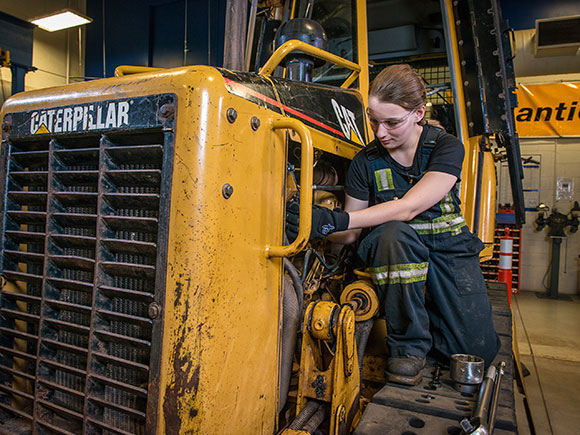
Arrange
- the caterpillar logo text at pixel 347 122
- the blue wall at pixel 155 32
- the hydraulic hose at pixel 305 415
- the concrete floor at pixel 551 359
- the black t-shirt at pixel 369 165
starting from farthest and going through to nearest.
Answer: the blue wall at pixel 155 32 → the concrete floor at pixel 551 359 → the caterpillar logo text at pixel 347 122 → the black t-shirt at pixel 369 165 → the hydraulic hose at pixel 305 415

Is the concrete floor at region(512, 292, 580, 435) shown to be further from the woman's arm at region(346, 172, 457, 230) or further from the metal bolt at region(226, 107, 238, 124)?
the metal bolt at region(226, 107, 238, 124)

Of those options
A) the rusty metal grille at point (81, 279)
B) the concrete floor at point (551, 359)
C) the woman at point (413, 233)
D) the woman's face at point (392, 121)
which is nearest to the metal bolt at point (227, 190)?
the rusty metal grille at point (81, 279)

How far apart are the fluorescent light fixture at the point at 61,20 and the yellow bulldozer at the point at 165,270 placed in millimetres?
7499

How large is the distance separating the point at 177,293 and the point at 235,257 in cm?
19

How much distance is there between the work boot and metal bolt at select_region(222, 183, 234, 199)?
3.14 feet

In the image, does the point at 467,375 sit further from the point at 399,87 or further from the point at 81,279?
the point at 81,279

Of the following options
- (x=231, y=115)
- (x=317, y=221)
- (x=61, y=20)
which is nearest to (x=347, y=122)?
(x=317, y=221)

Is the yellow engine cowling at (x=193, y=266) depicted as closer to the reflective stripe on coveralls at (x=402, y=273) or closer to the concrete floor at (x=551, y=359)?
the reflective stripe on coveralls at (x=402, y=273)

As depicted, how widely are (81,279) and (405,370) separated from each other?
1.16 metres

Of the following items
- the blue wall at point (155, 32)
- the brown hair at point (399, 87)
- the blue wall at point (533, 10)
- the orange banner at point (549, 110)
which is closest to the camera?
the brown hair at point (399, 87)

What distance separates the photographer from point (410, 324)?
5.70 feet

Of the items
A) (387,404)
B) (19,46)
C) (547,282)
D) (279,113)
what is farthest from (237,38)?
(547,282)

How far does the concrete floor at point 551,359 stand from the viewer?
307cm

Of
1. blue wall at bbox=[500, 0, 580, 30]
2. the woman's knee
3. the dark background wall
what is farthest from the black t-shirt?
the dark background wall
